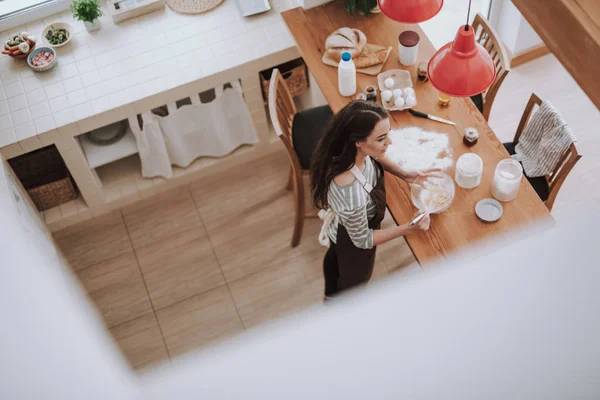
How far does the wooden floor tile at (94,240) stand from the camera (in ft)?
12.4

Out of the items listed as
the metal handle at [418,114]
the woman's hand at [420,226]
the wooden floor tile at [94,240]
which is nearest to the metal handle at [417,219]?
the woman's hand at [420,226]

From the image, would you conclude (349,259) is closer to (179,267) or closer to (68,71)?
(179,267)

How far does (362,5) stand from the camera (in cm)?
342

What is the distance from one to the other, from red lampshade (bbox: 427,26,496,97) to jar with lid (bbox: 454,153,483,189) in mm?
645

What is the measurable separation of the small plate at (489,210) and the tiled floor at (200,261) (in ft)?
2.63

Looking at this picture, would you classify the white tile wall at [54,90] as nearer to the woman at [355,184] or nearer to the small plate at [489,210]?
the woman at [355,184]

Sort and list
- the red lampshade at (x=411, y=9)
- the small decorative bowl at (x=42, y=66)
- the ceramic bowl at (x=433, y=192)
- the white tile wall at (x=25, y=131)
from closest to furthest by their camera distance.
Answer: the red lampshade at (x=411, y=9)
the ceramic bowl at (x=433, y=192)
the white tile wall at (x=25, y=131)
the small decorative bowl at (x=42, y=66)

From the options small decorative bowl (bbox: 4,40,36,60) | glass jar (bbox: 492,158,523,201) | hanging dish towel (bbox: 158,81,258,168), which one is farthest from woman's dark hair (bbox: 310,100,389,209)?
small decorative bowl (bbox: 4,40,36,60)

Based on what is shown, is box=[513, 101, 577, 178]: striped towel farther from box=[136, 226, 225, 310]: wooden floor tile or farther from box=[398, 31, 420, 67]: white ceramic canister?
box=[136, 226, 225, 310]: wooden floor tile

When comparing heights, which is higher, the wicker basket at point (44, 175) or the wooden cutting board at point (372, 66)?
the wooden cutting board at point (372, 66)

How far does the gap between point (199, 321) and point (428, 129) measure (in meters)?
1.58

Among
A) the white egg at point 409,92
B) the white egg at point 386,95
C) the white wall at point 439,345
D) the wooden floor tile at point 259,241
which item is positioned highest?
the white wall at point 439,345

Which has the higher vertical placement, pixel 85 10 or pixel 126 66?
pixel 85 10

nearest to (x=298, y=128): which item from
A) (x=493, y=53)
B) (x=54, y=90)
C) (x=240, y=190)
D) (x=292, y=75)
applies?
(x=292, y=75)
